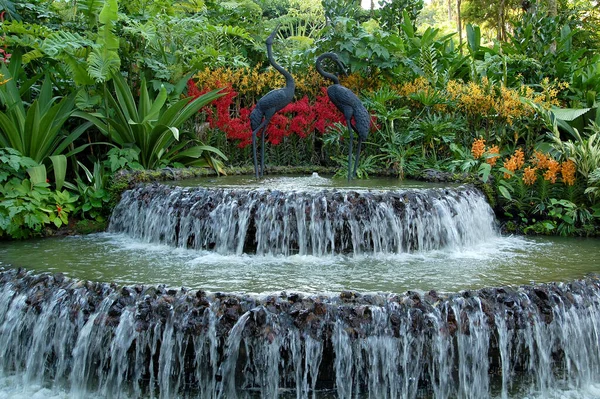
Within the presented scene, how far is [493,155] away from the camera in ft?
23.2

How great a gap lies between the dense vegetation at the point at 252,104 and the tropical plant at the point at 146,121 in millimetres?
20

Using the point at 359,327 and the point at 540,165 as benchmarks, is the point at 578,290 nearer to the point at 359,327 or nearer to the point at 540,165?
the point at 359,327

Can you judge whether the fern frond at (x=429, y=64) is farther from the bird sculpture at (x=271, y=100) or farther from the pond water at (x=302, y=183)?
the bird sculpture at (x=271, y=100)

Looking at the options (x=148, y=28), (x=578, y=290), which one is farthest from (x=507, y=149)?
(x=148, y=28)

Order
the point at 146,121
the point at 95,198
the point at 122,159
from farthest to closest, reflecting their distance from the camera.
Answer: the point at 146,121, the point at 122,159, the point at 95,198

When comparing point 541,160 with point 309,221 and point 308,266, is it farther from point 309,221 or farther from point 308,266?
point 308,266

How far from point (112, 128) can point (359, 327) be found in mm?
5231

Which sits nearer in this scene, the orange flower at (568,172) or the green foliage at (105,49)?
the orange flower at (568,172)

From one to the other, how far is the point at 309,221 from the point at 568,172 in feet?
10.9

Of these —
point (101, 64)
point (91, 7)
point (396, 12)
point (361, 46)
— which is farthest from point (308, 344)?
point (396, 12)

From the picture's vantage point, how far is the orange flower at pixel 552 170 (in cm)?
654

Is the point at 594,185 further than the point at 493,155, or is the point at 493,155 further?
the point at 493,155

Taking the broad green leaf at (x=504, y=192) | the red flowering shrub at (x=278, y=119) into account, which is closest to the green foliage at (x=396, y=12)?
the red flowering shrub at (x=278, y=119)

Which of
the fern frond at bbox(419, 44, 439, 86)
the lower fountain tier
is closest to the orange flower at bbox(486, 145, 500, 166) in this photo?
the fern frond at bbox(419, 44, 439, 86)
